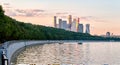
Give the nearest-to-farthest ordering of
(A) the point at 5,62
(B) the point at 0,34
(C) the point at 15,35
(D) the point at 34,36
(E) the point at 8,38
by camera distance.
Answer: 1. (A) the point at 5,62
2. (B) the point at 0,34
3. (E) the point at 8,38
4. (C) the point at 15,35
5. (D) the point at 34,36

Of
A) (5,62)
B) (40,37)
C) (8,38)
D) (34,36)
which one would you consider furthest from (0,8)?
(40,37)

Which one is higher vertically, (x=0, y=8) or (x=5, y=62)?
(x=0, y=8)

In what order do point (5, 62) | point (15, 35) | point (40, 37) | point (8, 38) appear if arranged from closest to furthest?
point (5, 62) < point (8, 38) < point (15, 35) < point (40, 37)

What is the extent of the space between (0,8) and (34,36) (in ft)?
299

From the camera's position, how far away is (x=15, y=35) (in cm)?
10694

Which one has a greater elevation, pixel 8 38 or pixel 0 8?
pixel 0 8

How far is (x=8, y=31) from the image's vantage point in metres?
87.4

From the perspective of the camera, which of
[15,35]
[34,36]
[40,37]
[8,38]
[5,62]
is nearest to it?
[5,62]

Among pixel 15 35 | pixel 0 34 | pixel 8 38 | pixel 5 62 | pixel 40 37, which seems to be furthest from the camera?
pixel 40 37

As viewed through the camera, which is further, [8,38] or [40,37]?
[40,37]

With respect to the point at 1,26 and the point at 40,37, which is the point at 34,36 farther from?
the point at 1,26

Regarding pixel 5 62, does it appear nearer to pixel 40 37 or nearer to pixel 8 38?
pixel 8 38

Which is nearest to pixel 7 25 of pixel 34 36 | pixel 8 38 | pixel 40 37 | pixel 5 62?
pixel 8 38

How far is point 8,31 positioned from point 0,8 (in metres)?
5.92
